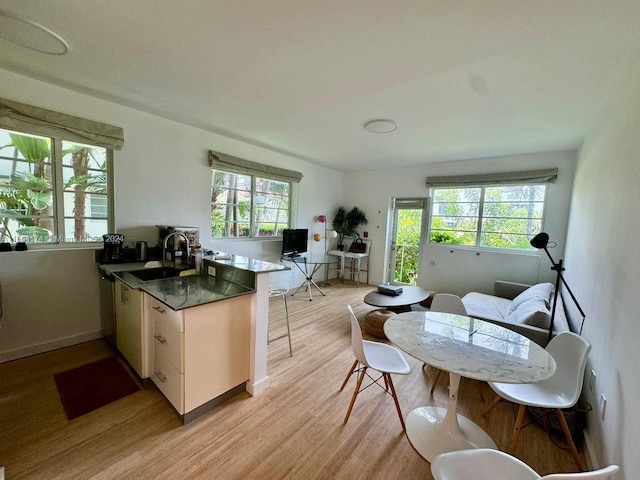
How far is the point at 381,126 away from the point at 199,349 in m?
2.89

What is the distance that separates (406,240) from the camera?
546 centimetres

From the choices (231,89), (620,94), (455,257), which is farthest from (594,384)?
(231,89)

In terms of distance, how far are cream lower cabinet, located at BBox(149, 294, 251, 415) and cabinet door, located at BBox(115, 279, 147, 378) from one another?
0.11 metres

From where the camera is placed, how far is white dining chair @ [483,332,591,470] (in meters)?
1.49

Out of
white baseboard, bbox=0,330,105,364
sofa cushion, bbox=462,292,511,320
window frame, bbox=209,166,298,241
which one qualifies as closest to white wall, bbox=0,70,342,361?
white baseboard, bbox=0,330,105,364

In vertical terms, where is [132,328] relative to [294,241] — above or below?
below

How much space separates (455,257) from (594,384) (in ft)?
10.4

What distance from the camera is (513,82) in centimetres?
202

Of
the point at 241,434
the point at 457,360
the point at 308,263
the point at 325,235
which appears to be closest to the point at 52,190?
the point at 241,434

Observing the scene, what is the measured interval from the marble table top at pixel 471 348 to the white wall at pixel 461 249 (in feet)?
9.47

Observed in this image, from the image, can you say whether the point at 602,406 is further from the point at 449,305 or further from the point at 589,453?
the point at 449,305

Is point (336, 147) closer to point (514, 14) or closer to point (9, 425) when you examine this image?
point (514, 14)

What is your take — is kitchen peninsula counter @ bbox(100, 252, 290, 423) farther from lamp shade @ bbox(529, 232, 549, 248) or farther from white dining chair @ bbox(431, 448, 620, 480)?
lamp shade @ bbox(529, 232, 549, 248)

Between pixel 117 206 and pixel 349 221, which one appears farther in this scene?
pixel 349 221
